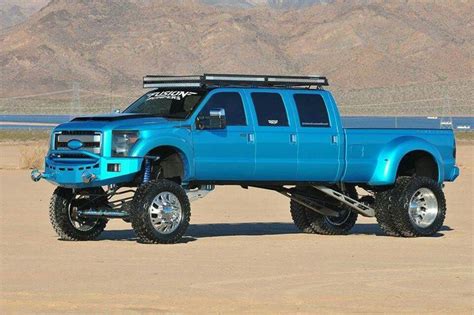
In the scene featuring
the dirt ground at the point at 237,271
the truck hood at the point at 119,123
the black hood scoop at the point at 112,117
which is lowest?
the dirt ground at the point at 237,271

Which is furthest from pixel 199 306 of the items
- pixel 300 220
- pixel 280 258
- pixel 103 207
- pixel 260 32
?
pixel 260 32

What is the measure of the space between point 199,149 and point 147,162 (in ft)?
2.41

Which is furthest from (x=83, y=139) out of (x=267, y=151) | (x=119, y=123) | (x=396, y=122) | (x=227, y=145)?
(x=396, y=122)

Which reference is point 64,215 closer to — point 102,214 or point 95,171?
point 102,214

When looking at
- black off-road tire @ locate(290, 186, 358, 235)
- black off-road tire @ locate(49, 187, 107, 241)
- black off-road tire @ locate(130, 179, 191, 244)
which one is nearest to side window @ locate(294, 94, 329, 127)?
black off-road tire @ locate(290, 186, 358, 235)

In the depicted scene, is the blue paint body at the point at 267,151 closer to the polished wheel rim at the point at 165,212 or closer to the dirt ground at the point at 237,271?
the polished wheel rim at the point at 165,212

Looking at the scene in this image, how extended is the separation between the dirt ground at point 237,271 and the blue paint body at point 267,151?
2.83 feet

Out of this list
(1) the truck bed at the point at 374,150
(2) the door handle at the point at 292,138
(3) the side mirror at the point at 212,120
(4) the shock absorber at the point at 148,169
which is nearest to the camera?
(4) the shock absorber at the point at 148,169

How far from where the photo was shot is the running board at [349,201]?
18.7 meters

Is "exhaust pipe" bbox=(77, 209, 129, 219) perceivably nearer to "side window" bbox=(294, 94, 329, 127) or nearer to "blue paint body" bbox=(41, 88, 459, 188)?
"blue paint body" bbox=(41, 88, 459, 188)

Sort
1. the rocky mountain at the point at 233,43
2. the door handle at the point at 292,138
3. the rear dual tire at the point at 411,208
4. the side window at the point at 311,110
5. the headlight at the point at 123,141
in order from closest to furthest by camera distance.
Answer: the headlight at the point at 123,141 → the door handle at the point at 292,138 → the side window at the point at 311,110 → the rear dual tire at the point at 411,208 → the rocky mountain at the point at 233,43

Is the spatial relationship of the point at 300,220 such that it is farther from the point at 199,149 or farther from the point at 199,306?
the point at 199,306

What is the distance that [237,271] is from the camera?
14.2 m

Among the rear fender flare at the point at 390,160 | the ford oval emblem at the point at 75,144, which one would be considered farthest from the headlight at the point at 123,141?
the rear fender flare at the point at 390,160
